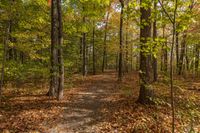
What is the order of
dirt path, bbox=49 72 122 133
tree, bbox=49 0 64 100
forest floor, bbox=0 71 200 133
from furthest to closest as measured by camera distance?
tree, bbox=49 0 64 100
dirt path, bbox=49 72 122 133
forest floor, bbox=0 71 200 133

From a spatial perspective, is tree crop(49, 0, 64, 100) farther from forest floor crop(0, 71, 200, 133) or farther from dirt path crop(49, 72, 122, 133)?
dirt path crop(49, 72, 122, 133)

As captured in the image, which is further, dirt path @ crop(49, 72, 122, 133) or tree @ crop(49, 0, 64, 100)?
tree @ crop(49, 0, 64, 100)

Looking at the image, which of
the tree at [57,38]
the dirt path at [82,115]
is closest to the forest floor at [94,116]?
the dirt path at [82,115]

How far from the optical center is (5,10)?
24.7 ft

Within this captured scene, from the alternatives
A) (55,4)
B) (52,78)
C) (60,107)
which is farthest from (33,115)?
(55,4)

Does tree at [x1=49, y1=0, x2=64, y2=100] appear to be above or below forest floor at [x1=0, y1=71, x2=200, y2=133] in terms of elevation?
above

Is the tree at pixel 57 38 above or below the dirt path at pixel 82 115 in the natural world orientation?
above

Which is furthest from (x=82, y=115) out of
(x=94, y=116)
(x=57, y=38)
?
(x=57, y=38)

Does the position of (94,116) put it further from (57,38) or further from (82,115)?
(57,38)

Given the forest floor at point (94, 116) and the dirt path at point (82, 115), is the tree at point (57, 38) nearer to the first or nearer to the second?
the forest floor at point (94, 116)

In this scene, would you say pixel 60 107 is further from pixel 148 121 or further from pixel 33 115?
pixel 148 121

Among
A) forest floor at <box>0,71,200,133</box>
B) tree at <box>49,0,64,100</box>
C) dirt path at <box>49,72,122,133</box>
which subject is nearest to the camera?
→ forest floor at <box>0,71,200,133</box>

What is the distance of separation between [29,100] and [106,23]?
56.1 feet

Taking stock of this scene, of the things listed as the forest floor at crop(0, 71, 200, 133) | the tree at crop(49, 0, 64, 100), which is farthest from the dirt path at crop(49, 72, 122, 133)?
the tree at crop(49, 0, 64, 100)
